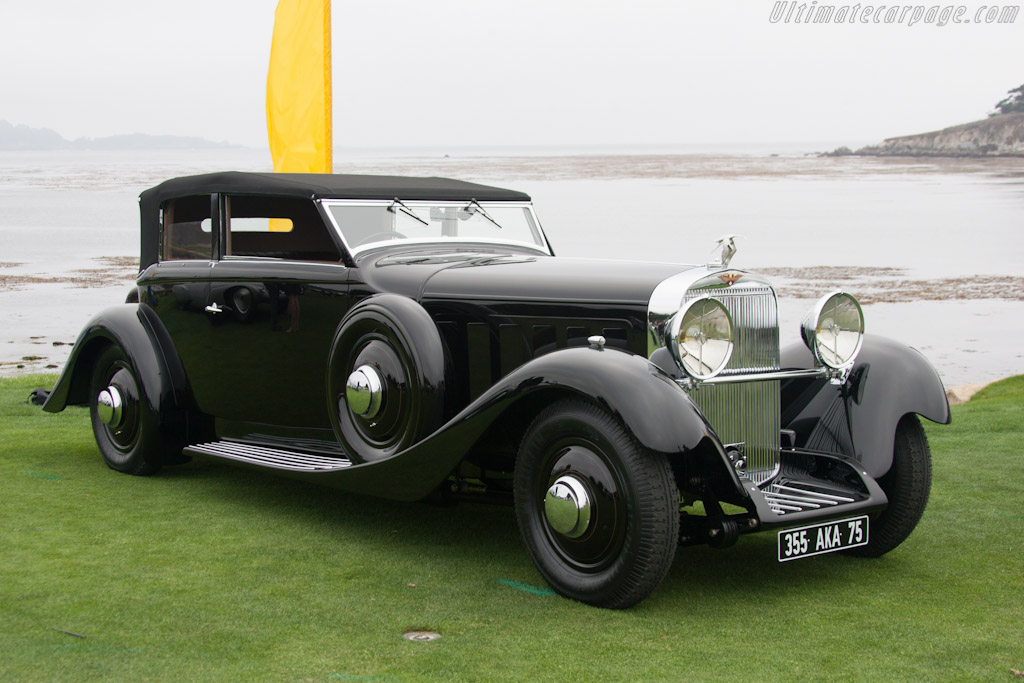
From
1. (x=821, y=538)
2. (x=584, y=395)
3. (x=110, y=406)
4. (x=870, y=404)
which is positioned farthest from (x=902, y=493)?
(x=110, y=406)

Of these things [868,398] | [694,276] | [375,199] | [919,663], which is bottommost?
[919,663]

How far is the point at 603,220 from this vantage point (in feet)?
99.8

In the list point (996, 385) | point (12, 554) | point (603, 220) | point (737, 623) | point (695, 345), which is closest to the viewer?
point (737, 623)

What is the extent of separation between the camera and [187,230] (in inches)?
258

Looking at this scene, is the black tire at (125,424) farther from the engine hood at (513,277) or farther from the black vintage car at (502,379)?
the engine hood at (513,277)

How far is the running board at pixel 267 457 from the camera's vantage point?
5.29 meters

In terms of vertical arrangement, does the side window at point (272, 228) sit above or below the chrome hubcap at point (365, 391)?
above

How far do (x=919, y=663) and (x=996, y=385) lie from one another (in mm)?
7659

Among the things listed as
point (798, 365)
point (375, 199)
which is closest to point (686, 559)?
point (798, 365)

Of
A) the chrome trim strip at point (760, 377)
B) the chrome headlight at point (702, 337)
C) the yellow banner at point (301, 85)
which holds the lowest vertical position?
the chrome trim strip at point (760, 377)

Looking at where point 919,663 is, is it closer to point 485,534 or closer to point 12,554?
point 485,534

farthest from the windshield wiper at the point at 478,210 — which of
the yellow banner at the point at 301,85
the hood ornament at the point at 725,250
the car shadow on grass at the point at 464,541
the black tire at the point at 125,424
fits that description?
the yellow banner at the point at 301,85

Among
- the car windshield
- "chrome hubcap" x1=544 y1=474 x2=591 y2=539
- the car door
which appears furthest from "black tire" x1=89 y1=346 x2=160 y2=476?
"chrome hubcap" x1=544 y1=474 x2=591 y2=539

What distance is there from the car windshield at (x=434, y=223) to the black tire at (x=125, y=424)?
174 centimetres
